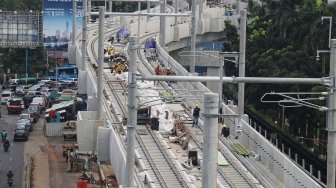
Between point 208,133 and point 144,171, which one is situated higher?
point 208,133

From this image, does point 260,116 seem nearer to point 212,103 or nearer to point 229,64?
point 229,64

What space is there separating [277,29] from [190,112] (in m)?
34.0

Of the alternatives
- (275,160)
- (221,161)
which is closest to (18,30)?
(221,161)

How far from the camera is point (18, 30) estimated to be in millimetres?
99062

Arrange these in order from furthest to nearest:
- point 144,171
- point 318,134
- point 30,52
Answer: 1. point 30,52
2. point 318,134
3. point 144,171

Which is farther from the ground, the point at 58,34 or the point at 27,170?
the point at 58,34

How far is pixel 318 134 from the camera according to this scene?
61.6 m

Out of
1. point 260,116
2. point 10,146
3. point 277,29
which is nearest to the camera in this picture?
point 10,146

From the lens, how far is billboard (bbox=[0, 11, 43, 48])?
98.4 metres

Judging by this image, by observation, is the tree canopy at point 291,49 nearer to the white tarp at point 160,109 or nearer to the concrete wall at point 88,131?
the white tarp at point 160,109

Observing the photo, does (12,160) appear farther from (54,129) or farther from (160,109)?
(160,109)

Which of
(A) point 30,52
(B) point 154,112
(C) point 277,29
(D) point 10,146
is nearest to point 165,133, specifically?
(B) point 154,112

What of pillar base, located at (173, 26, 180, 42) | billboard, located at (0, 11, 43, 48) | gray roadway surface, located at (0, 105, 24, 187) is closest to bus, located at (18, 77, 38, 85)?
billboard, located at (0, 11, 43, 48)

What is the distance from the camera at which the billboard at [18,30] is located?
98.4 metres
